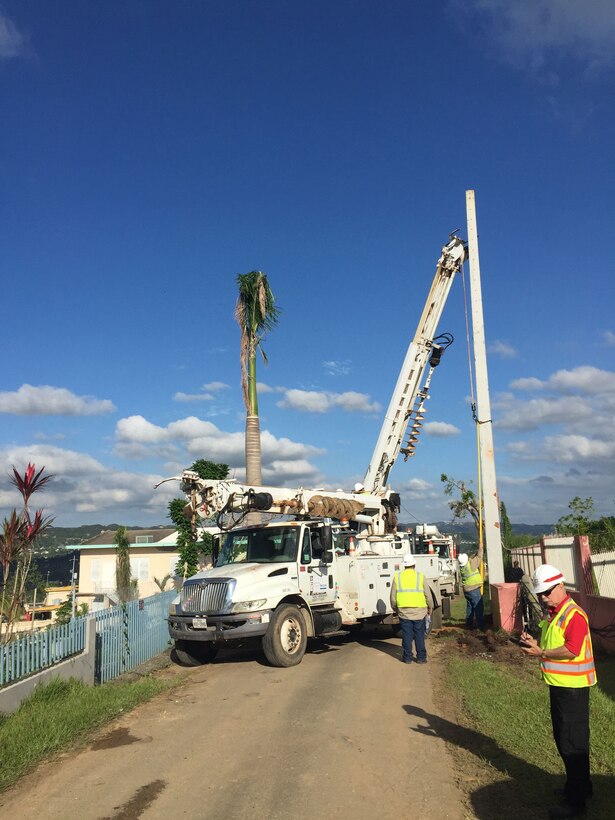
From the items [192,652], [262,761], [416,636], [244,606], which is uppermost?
[244,606]

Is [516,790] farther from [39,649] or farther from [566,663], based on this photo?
[39,649]

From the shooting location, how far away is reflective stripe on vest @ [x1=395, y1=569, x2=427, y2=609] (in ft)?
35.2

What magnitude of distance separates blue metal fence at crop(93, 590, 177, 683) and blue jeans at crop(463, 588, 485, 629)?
6515 millimetres

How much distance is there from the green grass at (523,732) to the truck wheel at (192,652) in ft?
14.9

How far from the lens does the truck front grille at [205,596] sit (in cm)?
1059

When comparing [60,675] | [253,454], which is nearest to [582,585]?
[60,675]

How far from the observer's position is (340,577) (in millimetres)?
12508

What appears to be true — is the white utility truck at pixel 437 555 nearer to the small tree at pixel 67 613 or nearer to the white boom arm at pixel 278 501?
the white boom arm at pixel 278 501

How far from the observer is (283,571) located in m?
11.2

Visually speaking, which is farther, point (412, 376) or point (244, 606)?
point (412, 376)

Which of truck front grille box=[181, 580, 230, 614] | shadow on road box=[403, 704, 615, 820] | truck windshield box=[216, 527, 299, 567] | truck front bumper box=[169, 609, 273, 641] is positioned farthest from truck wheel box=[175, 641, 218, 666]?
shadow on road box=[403, 704, 615, 820]

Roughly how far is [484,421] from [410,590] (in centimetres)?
460

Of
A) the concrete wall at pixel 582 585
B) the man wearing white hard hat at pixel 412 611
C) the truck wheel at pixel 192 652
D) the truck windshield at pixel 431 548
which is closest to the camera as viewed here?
the concrete wall at pixel 582 585

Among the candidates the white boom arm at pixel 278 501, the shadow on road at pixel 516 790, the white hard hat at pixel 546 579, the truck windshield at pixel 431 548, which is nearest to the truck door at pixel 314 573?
the white boom arm at pixel 278 501
